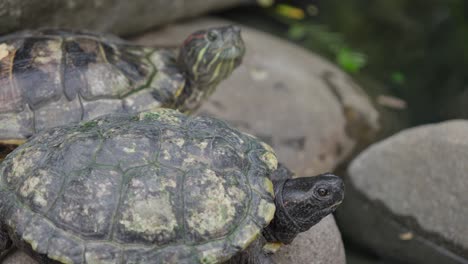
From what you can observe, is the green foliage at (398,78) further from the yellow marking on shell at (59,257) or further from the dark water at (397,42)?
the yellow marking on shell at (59,257)

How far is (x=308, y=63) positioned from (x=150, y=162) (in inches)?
162

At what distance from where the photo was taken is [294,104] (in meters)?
5.96

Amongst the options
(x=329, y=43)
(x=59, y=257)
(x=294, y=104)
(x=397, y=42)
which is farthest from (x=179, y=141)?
(x=397, y=42)

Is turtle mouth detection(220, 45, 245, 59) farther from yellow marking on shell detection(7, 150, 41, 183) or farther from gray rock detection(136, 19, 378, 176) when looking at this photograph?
yellow marking on shell detection(7, 150, 41, 183)

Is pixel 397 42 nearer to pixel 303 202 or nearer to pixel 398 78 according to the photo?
pixel 398 78

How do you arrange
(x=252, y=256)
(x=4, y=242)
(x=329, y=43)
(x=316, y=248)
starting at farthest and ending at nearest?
1. (x=329, y=43)
2. (x=316, y=248)
3. (x=252, y=256)
4. (x=4, y=242)

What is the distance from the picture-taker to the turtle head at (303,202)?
3.22 metres

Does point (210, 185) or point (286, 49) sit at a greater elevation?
point (210, 185)

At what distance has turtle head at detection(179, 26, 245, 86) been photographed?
474 centimetres

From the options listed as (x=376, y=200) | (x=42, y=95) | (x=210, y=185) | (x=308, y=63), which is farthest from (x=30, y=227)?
(x=308, y=63)

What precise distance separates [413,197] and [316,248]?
1.49m

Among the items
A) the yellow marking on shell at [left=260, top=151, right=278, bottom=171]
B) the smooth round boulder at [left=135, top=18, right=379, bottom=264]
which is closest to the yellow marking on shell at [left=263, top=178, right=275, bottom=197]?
the yellow marking on shell at [left=260, top=151, right=278, bottom=171]

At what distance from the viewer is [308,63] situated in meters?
6.82

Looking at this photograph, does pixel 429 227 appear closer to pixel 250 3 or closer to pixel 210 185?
pixel 210 185
